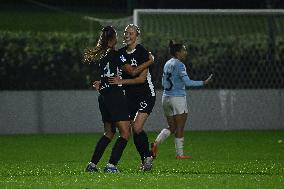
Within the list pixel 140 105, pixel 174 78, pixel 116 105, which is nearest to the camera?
pixel 116 105

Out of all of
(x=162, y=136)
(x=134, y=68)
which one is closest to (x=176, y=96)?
(x=162, y=136)

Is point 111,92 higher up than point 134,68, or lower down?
lower down

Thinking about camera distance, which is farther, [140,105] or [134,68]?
[140,105]

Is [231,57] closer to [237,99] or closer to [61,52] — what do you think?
[237,99]

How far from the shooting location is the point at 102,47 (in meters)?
14.7

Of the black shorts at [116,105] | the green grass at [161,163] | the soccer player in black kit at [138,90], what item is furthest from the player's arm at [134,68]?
the green grass at [161,163]

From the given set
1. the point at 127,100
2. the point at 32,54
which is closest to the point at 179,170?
the point at 127,100

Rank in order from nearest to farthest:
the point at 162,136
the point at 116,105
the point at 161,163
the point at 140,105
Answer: the point at 116,105
the point at 140,105
the point at 161,163
the point at 162,136

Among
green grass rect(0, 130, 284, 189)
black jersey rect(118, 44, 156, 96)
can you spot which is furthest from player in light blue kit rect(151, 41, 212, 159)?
black jersey rect(118, 44, 156, 96)

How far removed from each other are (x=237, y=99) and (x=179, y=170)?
1062cm

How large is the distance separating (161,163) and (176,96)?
1921mm

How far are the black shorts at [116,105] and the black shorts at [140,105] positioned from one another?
0.65 m

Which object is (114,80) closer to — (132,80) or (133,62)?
(132,80)

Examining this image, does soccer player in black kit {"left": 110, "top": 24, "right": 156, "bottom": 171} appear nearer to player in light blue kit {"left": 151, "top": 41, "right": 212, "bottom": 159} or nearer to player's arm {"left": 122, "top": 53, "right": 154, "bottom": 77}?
player's arm {"left": 122, "top": 53, "right": 154, "bottom": 77}
